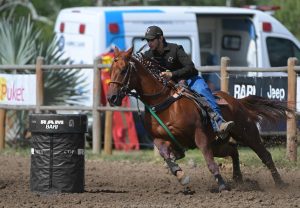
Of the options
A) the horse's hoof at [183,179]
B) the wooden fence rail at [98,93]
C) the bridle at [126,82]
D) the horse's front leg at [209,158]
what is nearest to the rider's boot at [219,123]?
the horse's front leg at [209,158]

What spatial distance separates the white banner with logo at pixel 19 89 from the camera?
17047mm

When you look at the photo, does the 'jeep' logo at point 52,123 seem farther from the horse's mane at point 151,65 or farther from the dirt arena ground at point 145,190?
the horse's mane at point 151,65

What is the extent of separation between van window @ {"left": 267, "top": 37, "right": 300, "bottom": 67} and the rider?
8213 mm

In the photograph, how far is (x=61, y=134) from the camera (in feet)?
35.0

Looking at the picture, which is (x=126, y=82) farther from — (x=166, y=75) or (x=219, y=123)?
(x=219, y=123)

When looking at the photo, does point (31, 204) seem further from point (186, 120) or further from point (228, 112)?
point (228, 112)

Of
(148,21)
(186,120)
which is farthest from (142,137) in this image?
(186,120)

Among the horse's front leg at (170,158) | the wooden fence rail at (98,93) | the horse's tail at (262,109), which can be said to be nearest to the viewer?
the horse's front leg at (170,158)

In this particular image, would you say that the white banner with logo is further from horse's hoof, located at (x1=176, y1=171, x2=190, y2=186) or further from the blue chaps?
horse's hoof, located at (x1=176, y1=171, x2=190, y2=186)

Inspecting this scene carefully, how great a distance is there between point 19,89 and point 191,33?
13.3 ft

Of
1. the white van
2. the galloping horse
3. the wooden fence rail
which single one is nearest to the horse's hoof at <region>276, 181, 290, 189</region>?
the galloping horse

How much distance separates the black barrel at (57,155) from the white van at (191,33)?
23.4ft

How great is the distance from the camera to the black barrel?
35.0 feet

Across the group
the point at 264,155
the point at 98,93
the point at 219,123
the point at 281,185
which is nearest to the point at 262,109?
the point at 264,155
